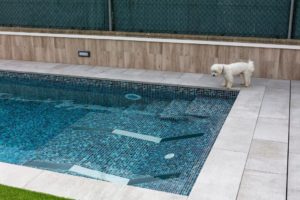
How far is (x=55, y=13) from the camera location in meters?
11.2

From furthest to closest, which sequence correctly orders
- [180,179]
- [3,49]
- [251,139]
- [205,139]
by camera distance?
[3,49] < [205,139] < [251,139] < [180,179]

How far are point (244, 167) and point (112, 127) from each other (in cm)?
286

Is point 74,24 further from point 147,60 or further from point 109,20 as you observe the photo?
point 147,60

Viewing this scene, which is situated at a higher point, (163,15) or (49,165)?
(163,15)

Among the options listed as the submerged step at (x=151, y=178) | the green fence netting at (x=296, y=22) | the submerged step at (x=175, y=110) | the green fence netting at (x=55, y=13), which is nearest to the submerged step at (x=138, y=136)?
the submerged step at (x=175, y=110)

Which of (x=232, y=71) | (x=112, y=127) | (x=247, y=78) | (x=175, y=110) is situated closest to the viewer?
(x=112, y=127)

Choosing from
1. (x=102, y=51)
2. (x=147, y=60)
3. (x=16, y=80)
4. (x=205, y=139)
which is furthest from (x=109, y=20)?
(x=205, y=139)

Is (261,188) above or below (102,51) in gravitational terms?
below

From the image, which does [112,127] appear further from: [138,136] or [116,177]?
[116,177]

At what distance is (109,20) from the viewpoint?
10.7 metres

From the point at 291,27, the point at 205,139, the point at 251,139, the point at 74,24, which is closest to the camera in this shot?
the point at 251,139

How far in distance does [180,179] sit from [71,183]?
1.44m

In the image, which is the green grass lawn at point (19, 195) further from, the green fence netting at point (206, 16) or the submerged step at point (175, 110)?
the green fence netting at point (206, 16)

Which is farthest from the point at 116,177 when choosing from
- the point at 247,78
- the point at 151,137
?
the point at 247,78
